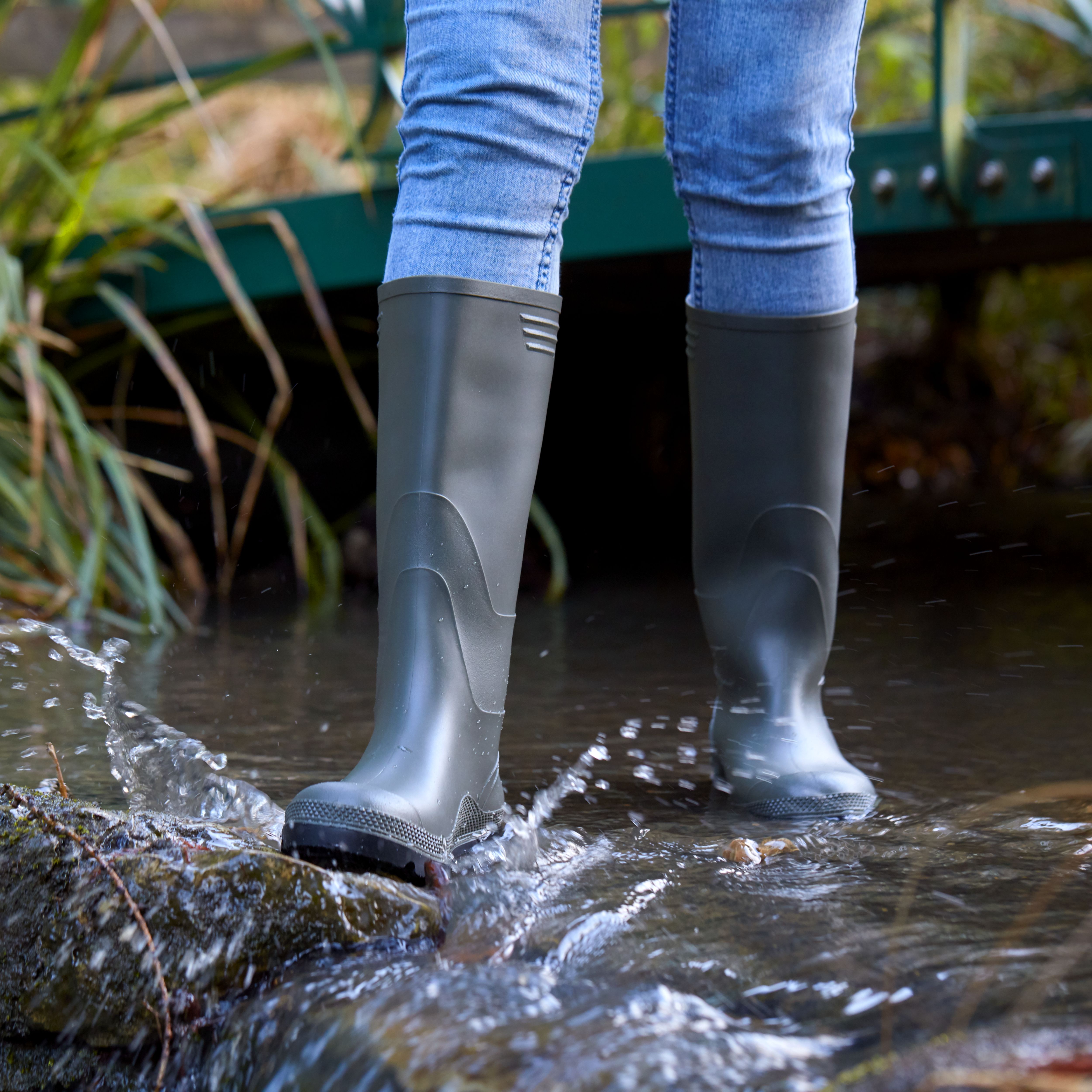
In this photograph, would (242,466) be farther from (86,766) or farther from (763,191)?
(763,191)

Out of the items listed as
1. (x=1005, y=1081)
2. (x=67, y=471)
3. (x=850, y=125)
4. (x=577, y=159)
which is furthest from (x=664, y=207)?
(x=1005, y=1081)

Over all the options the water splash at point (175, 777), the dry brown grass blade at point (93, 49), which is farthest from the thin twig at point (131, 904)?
the dry brown grass blade at point (93, 49)

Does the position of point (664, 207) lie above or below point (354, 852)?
above

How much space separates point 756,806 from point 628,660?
0.88 metres

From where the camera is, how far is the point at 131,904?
32.1 inches

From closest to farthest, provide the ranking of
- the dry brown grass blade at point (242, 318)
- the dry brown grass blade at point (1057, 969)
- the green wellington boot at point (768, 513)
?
1. the dry brown grass blade at point (1057, 969)
2. the green wellington boot at point (768, 513)
3. the dry brown grass blade at point (242, 318)

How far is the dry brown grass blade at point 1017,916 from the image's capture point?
669 mm

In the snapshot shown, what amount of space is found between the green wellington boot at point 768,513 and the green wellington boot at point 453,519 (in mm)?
260

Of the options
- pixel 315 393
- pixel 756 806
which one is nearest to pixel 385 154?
pixel 315 393

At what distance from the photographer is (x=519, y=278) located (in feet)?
3.47

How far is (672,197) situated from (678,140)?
1438mm

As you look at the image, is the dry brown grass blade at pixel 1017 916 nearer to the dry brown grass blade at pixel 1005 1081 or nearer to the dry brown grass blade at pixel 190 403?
the dry brown grass blade at pixel 1005 1081

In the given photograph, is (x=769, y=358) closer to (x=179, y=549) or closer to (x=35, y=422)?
(x=35, y=422)

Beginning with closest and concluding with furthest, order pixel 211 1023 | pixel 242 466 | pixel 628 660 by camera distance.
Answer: pixel 211 1023, pixel 628 660, pixel 242 466
